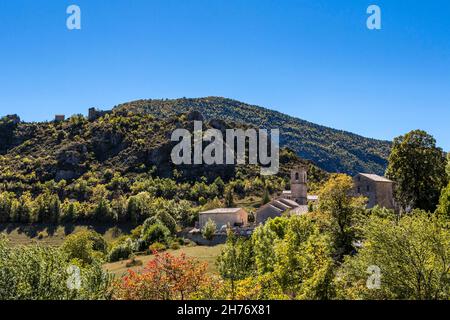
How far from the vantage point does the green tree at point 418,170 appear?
189ft


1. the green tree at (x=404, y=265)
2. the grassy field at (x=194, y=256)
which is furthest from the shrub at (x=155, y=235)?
the green tree at (x=404, y=265)

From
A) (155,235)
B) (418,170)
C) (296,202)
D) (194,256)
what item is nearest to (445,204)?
(418,170)

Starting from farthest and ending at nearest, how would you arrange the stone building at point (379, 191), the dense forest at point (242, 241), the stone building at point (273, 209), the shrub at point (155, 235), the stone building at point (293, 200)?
the stone building at point (293, 200) < the stone building at point (273, 209) < the shrub at point (155, 235) < the stone building at point (379, 191) < the dense forest at point (242, 241)

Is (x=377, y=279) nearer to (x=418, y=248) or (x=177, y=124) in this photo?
(x=418, y=248)

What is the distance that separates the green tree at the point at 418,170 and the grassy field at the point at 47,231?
69659mm

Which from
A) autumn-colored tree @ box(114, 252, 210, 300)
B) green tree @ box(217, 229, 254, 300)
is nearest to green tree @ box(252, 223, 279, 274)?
green tree @ box(217, 229, 254, 300)

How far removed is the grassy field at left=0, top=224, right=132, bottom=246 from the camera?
348 ft

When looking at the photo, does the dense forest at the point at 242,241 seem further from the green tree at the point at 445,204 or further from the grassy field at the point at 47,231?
the grassy field at the point at 47,231

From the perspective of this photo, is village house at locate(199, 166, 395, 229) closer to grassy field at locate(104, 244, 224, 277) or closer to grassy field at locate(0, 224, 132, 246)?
grassy field at locate(104, 244, 224, 277)

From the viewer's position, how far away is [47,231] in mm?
112312

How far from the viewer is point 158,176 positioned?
531 feet

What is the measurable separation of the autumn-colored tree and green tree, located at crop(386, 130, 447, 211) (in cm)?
3784

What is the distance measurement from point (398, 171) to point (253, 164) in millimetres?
112001
